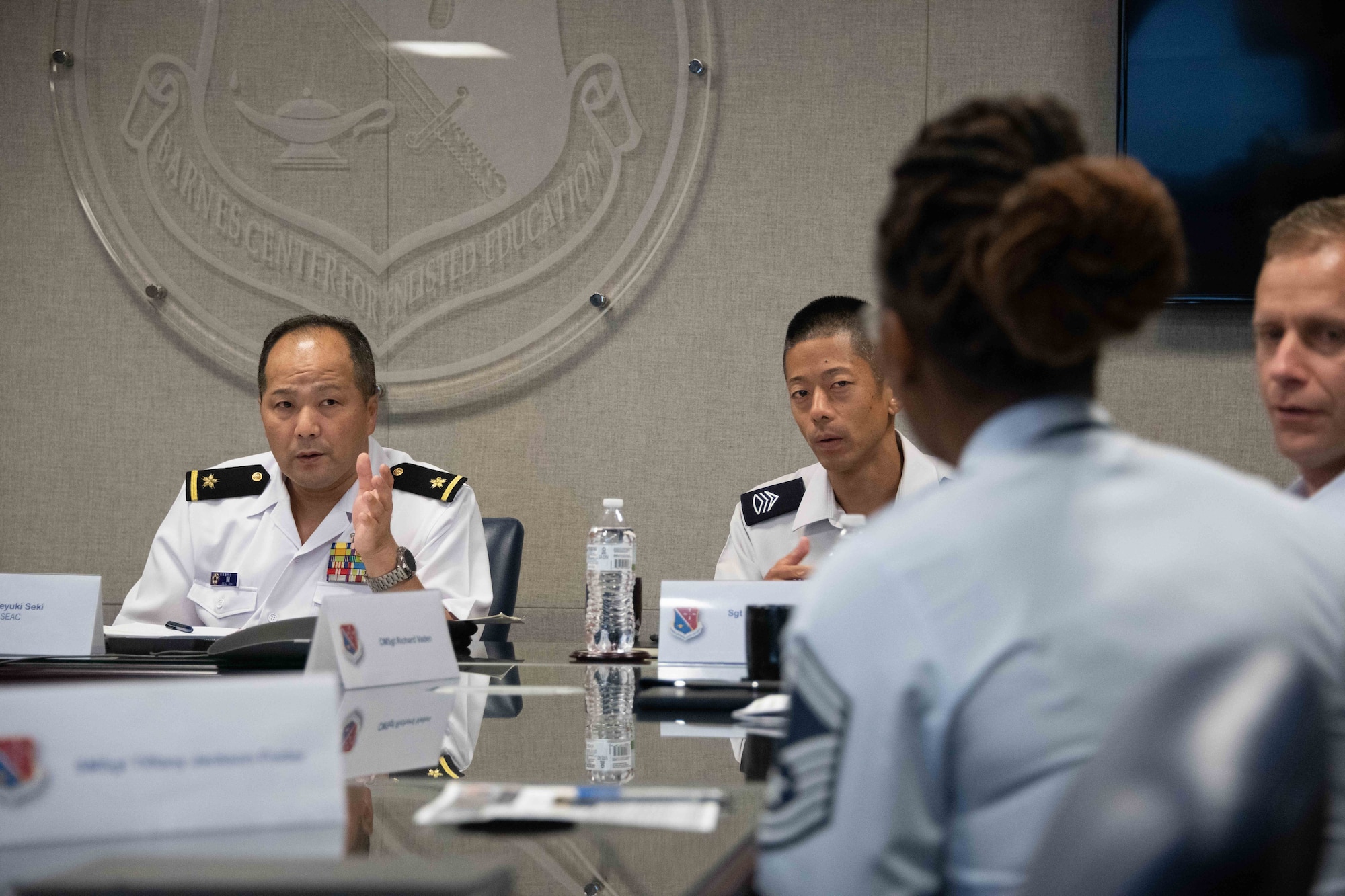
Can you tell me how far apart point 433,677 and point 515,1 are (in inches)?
95.0

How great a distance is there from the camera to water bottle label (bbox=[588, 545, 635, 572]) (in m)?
2.15

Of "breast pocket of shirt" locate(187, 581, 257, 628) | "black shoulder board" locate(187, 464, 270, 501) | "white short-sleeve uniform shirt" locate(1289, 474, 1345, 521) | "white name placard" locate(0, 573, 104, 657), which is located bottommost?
"breast pocket of shirt" locate(187, 581, 257, 628)

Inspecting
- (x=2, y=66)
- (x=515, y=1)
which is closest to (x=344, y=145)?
(x=515, y=1)

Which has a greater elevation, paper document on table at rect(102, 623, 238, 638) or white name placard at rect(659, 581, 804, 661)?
white name placard at rect(659, 581, 804, 661)

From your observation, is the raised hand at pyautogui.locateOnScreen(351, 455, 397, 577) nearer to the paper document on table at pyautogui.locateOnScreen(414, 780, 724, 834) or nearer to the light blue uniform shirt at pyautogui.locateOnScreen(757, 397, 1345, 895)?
the paper document on table at pyautogui.locateOnScreen(414, 780, 724, 834)

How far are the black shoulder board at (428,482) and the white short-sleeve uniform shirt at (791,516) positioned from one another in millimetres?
650

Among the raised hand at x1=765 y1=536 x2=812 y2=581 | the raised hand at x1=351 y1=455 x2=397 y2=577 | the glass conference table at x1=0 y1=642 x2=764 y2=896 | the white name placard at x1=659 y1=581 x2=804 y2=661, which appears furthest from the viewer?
the raised hand at x1=351 y1=455 x2=397 y2=577

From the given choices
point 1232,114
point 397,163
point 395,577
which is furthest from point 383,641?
point 1232,114

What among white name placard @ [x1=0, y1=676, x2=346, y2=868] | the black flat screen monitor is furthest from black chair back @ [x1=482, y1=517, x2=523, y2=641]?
the black flat screen monitor

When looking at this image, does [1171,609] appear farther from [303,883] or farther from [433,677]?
[433,677]

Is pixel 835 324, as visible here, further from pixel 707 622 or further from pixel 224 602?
pixel 224 602

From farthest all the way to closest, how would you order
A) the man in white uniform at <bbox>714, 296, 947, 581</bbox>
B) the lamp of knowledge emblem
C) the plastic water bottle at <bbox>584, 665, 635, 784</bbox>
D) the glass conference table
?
the lamp of knowledge emblem < the man in white uniform at <bbox>714, 296, 947, 581</bbox> < the plastic water bottle at <bbox>584, 665, 635, 784</bbox> < the glass conference table

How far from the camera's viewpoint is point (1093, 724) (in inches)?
26.4

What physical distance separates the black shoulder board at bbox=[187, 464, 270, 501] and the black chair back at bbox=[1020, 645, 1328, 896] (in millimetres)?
2660
